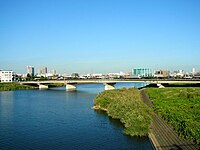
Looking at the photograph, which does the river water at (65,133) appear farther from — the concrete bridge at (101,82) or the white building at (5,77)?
the white building at (5,77)

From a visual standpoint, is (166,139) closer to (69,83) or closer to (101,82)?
(101,82)

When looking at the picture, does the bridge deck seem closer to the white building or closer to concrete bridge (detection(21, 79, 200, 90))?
concrete bridge (detection(21, 79, 200, 90))

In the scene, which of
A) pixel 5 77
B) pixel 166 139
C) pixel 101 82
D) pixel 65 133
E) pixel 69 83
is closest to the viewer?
pixel 166 139

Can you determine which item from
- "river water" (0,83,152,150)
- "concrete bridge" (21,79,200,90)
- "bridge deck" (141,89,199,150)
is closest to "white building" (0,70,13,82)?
"concrete bridge" (21,79,200,90)

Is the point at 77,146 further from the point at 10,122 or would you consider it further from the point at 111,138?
the point at 10,122

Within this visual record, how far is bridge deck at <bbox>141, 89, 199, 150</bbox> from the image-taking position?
22658 millimetres

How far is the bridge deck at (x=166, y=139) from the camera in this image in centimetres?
2266

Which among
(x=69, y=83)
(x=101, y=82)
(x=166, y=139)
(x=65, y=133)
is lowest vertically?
(x=65, y=133)

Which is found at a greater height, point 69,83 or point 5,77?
point 5,77

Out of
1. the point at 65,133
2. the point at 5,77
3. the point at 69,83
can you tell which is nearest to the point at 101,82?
the point at 69,83

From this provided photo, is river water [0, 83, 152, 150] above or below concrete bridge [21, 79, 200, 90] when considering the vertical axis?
below

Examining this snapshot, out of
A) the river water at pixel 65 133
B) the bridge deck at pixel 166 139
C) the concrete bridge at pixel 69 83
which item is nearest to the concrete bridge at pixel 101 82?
the concrete bridge at pixel 69 83

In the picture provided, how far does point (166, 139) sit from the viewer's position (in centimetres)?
2511

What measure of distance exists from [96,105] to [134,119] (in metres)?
22.9
